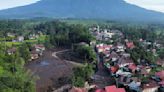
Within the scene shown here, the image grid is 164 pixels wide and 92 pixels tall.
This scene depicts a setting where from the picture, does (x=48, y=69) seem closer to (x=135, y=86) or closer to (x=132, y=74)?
(x=132, y=74)

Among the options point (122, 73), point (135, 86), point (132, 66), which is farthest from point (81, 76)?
point (132, 66)

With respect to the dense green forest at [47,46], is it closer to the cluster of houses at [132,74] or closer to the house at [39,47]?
the house at [39,47]

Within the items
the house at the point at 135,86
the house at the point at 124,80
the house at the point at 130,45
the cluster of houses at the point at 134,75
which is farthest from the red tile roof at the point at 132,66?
the house at the point at 130,45

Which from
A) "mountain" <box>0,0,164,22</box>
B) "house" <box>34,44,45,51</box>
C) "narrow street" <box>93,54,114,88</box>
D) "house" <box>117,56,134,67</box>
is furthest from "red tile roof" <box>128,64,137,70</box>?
"mountain" <box>0,0,164,22</box>

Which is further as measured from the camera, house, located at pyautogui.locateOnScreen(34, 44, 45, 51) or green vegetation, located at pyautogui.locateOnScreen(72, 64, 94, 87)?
house, located at pyautogui.locateOnScreen(34, 44, 45, 51)

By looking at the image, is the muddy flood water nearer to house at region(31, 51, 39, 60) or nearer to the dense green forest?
house at region(31, 51, 39, 60)

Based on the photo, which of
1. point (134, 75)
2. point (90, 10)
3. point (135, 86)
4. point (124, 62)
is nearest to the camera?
point (135, 86)

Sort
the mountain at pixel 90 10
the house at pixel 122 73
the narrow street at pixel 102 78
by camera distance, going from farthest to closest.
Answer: the mountain at pixel 90 10, the house at pixel 122 73, the narrow street at pixel 102 78

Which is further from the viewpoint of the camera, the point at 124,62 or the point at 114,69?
the point at 124,62

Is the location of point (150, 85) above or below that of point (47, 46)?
above
